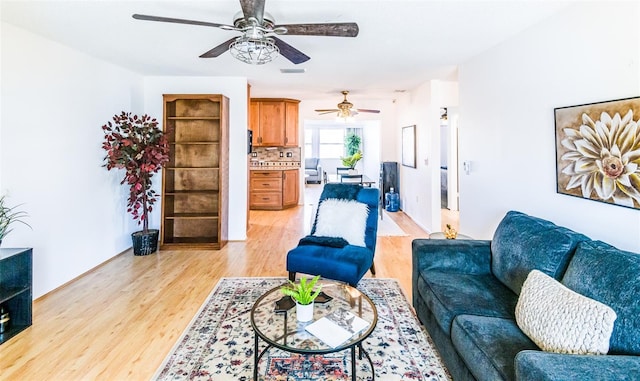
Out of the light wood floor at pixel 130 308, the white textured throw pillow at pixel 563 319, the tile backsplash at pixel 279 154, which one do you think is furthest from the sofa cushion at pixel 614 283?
the tile backsplash at pixel 279 154

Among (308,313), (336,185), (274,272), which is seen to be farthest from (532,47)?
(274,272)

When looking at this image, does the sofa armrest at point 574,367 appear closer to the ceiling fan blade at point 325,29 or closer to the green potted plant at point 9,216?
the ceiling fan blade at point 325,29

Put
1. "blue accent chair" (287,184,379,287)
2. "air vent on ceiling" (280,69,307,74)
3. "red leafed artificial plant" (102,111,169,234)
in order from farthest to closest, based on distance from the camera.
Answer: "air vent on ceiling" (280,69,307,74) → "red leafed artificial plant" (102,111,169,234) → "blue accent chair" (287,184,379,287)

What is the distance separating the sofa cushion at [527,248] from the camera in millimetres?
1751

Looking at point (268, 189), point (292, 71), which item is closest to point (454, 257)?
point (292, 71)

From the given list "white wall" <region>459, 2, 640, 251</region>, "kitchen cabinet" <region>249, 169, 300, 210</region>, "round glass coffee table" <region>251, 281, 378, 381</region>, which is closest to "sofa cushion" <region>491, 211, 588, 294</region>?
"white wall" <region>459, 2, 640, 251</region>

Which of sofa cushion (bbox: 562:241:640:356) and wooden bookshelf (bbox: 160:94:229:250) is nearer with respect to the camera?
sofa cushion (bbox: 562:241:640:356)

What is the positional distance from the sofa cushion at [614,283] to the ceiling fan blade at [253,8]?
7.54 ft

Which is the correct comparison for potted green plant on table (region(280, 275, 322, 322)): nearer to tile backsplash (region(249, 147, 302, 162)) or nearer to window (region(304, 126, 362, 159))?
tile backsplash (region(249, 147, 302, 162))

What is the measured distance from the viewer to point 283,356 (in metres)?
2.00

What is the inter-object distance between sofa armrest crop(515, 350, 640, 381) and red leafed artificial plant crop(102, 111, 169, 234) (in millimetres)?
4024

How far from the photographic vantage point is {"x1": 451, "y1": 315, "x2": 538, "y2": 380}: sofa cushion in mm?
1333

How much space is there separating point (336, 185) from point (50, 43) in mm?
3114

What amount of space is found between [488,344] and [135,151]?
4058 mm
